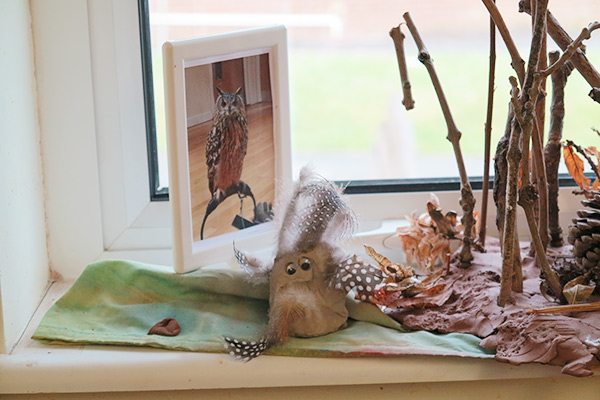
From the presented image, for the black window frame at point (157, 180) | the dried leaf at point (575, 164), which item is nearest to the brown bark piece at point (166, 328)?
the black window frame at point (157, 180)

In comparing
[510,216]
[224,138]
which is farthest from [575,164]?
[224,138]

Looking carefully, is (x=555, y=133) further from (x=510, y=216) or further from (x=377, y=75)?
(x=377, y=75)

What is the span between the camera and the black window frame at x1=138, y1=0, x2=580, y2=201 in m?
0.85

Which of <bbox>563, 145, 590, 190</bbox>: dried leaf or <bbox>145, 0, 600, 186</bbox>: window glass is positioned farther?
<bbox>145, 0, 600, 186</bbox>: window glass

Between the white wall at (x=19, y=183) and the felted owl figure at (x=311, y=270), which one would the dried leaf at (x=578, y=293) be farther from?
the white wall at (x=19, y=183)

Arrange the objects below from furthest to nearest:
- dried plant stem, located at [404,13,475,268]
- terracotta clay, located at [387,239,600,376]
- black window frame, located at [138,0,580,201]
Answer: black window frame, located at [138,0,580,201], dried plant stem, located at [404,13,475,268], terracotta clay, located at [387,239,600,376]

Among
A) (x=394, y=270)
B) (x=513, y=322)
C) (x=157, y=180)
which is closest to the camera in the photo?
(x=513, y=322)

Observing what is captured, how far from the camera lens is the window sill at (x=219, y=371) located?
0.62 metres

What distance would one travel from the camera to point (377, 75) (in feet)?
3.07

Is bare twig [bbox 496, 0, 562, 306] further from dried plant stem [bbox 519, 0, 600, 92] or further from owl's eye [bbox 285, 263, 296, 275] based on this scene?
owl's eye [bbox 285, 263, 296, 275]

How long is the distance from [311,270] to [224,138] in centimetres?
18

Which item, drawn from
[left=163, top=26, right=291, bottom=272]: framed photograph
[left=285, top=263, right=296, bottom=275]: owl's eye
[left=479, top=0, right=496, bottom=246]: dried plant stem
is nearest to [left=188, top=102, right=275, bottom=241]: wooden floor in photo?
[left=163, top=26, right=291, bottom=272]: framed photograph

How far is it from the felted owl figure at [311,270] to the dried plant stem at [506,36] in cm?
21

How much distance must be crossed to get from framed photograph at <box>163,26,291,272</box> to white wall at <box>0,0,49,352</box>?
0.52 ft
